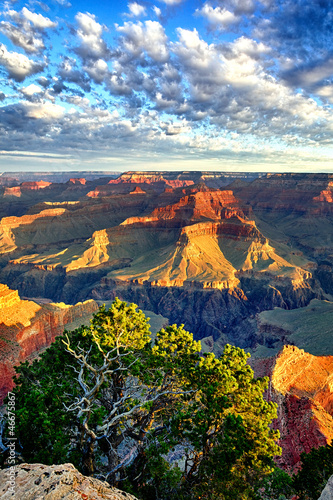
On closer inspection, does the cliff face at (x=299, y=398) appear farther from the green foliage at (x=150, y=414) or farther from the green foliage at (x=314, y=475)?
the green foliage at (x=150, y=414)

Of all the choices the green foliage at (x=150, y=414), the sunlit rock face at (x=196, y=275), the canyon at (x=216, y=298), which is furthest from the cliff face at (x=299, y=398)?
the sunlit rock face at (x=196, y=275)

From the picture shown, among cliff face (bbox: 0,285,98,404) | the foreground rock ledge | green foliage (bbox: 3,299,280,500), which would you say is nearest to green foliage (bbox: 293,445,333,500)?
green foliage (bbox: 3,299,280,500)

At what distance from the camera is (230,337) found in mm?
117500

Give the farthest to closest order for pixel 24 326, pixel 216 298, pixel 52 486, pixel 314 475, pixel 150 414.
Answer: pixel 216 298, pixel 24 326, pixel 314 475, pixel 150 414, pixel 52 486

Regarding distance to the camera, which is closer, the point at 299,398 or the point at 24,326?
Answer: the point at 299,398

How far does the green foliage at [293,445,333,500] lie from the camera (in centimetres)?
2161

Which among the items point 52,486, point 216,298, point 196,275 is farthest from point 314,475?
point 196,275

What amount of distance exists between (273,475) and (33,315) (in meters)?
56.9

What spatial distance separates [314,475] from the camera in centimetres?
2217

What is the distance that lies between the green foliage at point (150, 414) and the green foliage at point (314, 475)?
3.43 meters

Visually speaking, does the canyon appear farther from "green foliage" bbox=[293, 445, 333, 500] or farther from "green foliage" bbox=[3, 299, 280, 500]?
"green foliage" bbox=[3, 299, 280, 500]

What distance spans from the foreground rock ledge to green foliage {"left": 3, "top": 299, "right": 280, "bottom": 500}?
4331 mm

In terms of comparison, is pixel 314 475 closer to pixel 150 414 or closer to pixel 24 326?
pixel 150 414

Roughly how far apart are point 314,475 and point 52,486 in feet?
64.4
